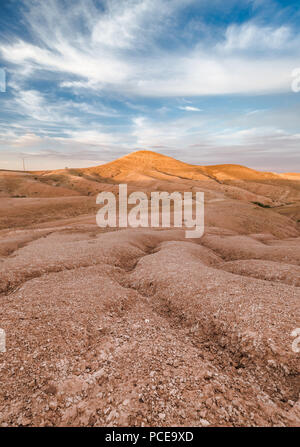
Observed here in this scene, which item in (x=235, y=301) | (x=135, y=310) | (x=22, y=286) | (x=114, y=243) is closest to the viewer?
(x=235, y=301)

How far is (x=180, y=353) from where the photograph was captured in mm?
5320

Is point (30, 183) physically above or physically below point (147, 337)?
above

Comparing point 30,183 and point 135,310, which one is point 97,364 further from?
point 30,183

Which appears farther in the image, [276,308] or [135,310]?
[135,310]

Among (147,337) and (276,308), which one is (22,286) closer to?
(147,337)

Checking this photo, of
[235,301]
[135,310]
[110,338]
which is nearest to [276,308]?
[235,301]

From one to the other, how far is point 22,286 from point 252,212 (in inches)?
1213

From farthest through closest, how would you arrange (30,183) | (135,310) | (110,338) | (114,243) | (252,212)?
(30,183)
(252,212)
(114,243)
(135,310)
(110,338)

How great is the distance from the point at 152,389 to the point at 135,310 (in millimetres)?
3340

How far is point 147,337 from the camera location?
19.4 ft

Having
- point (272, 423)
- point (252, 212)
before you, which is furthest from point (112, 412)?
point (252, 212)

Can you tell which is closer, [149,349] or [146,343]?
[149,349]
